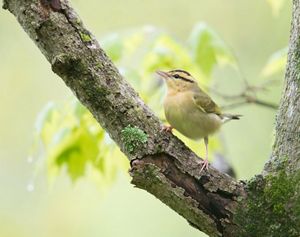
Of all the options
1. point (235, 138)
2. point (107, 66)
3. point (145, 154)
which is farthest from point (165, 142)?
point (235, 138)

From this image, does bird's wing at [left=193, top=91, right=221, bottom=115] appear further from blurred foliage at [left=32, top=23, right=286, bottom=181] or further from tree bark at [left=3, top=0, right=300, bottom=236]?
tree bark at [left=3, top=0, right=300, bottom=236]

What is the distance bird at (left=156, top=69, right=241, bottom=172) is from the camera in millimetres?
3168

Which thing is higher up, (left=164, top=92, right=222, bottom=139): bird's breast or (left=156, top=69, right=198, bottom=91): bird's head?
(left=156, top=69, right=198, bottom=91): bird's head

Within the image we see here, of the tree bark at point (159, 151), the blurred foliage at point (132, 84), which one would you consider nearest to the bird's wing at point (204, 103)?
the blurred foliage at point (132, 84)

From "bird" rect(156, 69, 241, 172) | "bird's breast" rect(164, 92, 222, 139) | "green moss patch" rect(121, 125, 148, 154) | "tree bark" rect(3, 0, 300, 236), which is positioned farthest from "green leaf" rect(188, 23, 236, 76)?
"green moss patch" rect(121, 125, 148, 154)

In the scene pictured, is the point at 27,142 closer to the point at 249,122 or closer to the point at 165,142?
the point at 249,122

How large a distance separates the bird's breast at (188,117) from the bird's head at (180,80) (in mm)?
70

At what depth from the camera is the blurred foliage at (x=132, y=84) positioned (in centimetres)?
334

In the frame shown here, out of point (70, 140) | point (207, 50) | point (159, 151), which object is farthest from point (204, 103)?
point (159, 151)

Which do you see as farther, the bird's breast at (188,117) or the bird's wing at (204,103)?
the bird's wing at (204,103)

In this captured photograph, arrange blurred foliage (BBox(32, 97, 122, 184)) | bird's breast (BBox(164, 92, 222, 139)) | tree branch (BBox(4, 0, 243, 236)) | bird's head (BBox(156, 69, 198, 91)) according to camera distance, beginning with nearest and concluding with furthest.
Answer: tree branch (BBox(4, 0, 243, 236)) → bird's breast (BBox(164, 92, 222, 139)) → blurred foliage (BBox(32, 97, 122, 184)) → bird's head (BBox(156, 69, 198, 91))

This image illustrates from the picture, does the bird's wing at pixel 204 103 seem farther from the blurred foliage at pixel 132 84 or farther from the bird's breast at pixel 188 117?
the blurred foliage at pixel 132 84

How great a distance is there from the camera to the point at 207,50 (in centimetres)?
358

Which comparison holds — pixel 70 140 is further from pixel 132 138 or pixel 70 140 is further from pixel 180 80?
pixel 132 138
